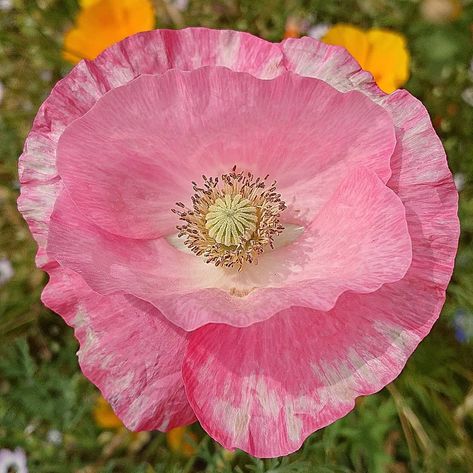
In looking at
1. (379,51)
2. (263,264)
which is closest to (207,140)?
(263,264)

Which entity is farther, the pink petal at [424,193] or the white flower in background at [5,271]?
the white flower in background at [5,271]

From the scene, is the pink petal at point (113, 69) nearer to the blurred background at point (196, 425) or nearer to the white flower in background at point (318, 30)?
the blurred background at point (196, 425)

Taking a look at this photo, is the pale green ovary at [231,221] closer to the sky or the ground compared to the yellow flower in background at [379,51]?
closer to the ground

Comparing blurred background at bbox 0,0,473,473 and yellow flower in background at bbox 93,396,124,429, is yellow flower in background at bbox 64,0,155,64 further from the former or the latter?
yellow flower in background at bbox 93,396,124,429

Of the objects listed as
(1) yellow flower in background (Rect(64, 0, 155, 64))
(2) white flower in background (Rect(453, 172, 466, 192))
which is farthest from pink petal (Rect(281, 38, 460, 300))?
(1) yellow flower in background (Rect(64, 0, 155, 64))

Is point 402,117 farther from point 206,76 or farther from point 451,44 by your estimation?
point 451,44

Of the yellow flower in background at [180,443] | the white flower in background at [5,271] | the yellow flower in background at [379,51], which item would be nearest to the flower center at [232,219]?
the yellow flower in background at [379,51]
